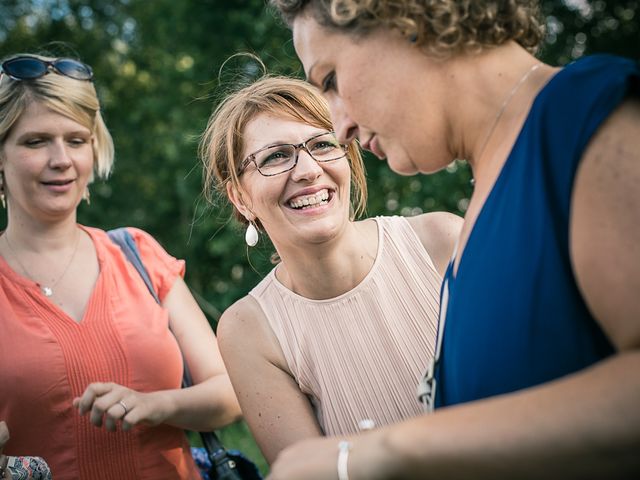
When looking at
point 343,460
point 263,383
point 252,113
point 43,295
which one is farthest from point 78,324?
point 343,460

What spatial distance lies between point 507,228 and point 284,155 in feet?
4.83

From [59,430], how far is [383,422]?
4.11ft

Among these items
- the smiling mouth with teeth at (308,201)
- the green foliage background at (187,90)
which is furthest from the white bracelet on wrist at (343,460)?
the green foliage background at (187,90)

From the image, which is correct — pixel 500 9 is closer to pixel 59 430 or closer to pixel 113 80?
pixel 59 430

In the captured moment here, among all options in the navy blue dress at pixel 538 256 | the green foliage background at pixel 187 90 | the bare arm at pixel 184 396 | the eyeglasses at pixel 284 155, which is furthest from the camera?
the green foliage background at pixel 187 90

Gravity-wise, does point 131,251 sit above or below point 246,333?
above

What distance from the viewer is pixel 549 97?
137 centimetres

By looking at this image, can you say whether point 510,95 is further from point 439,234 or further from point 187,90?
point 187,90

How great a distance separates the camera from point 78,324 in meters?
2.93

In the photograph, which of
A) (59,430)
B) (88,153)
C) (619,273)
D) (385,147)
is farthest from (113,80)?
(619,273)

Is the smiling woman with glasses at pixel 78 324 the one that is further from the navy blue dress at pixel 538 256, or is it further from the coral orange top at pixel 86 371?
the navy blue dress at pixel 538 256

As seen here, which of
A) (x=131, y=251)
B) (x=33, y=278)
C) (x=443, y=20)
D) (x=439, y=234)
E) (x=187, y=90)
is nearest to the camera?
(x=443, y=20)

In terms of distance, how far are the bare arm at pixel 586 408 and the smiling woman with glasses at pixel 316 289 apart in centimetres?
132

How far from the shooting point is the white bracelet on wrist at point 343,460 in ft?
4.31
